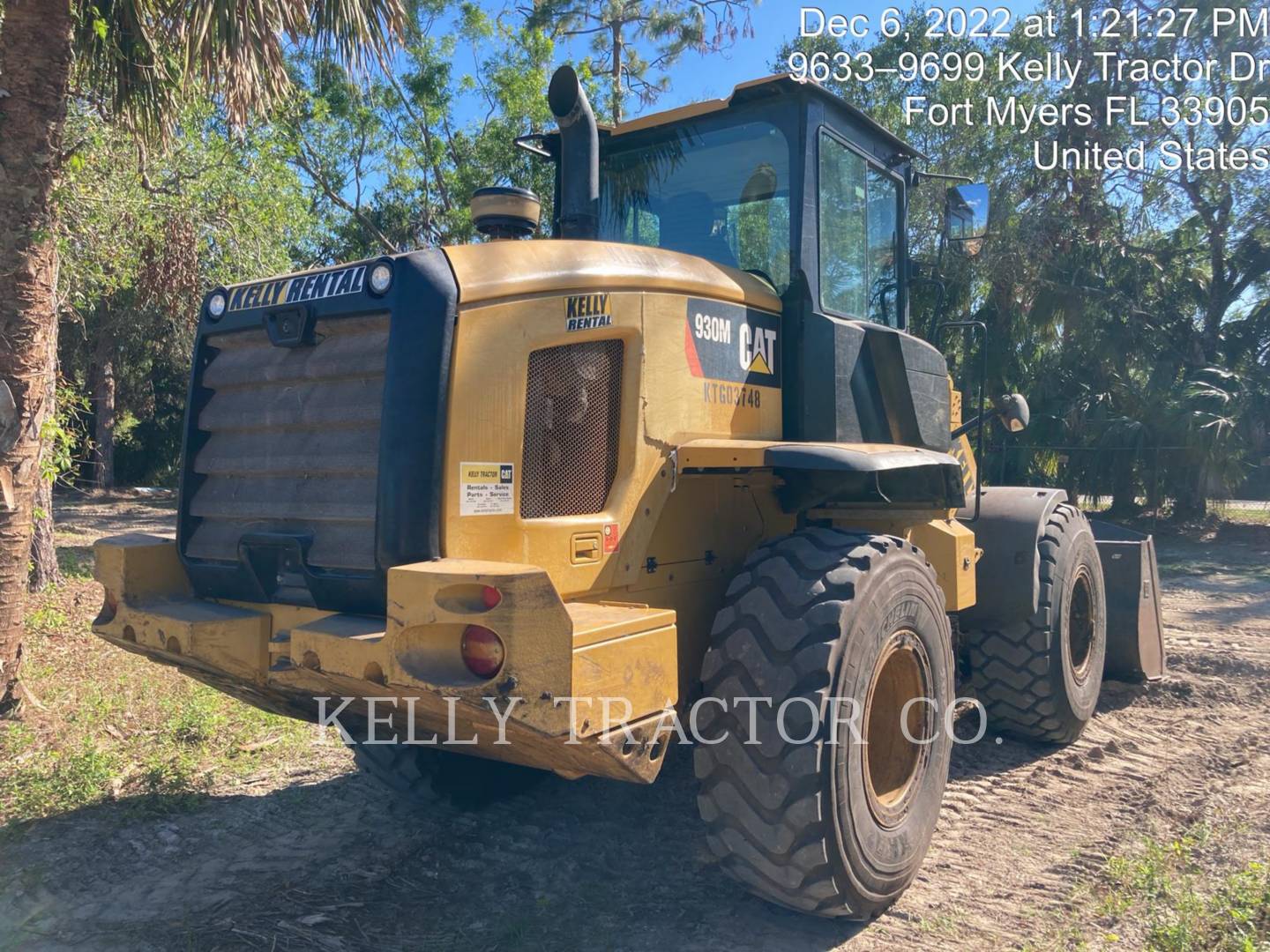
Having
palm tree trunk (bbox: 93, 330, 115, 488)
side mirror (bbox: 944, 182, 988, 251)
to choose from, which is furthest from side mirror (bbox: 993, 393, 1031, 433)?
palm tree trunk (bbox: 93, 330, 115, 488)

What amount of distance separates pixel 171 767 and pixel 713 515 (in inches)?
124

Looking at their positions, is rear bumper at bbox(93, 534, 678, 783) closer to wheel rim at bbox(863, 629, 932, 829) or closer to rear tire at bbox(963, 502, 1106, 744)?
wheel rim at bbox(863, 629, 932, 829)

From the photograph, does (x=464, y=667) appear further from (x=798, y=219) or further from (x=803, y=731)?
(x=798, y=219)

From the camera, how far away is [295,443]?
11.9 ft

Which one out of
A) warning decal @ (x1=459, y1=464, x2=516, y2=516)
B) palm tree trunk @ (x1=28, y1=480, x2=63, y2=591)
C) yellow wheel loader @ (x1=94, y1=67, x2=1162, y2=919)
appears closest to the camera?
yellow wheel loader @ (x1=94, y1=67, x2=1162, y2=919)

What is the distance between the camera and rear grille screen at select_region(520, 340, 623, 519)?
337cm

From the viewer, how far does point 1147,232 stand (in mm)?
18797

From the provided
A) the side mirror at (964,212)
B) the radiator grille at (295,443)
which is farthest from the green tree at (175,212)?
the side mirror at (964,212)

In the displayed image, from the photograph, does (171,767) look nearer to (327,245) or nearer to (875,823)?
(875,823)

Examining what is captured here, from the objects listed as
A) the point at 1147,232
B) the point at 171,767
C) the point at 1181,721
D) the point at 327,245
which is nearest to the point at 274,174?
the point at 327,245

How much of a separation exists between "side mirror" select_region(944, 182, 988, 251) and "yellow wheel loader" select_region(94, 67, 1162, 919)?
20mm

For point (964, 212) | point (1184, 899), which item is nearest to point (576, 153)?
point (964, 212)

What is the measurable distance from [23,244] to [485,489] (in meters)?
3.92

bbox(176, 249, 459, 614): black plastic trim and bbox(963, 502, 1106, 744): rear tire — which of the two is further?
bbox(963, 502, 1106, 744): rear tire
